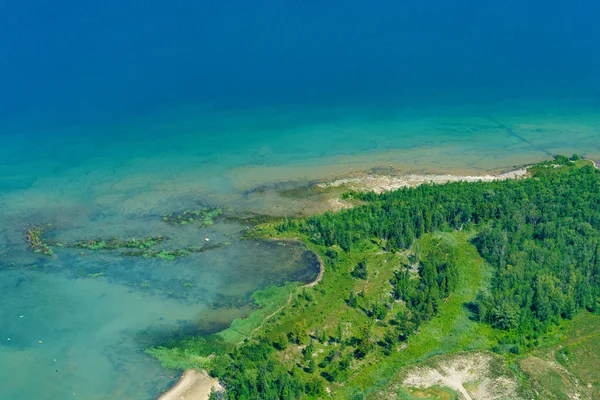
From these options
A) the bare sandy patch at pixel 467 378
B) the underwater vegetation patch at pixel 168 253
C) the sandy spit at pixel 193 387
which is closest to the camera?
the bare sandy patch at pixel 467 378

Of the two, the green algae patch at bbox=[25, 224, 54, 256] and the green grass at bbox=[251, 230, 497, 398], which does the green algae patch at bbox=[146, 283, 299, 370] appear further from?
the green algae patch at bbox=[25, 224, 54, 256]

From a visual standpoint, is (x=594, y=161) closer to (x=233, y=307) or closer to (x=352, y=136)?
(x=352, y=136)

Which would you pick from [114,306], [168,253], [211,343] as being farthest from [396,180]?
[114,306]

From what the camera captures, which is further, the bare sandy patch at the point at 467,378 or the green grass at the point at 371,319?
the green grass at the point at 371,319

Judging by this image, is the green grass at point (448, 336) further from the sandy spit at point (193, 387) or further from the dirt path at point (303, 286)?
the dirt path at point (303, 286)

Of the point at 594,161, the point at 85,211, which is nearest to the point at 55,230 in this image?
the point at 85,211

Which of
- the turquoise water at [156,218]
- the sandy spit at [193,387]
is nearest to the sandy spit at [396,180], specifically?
the turquoise water at [156,218]

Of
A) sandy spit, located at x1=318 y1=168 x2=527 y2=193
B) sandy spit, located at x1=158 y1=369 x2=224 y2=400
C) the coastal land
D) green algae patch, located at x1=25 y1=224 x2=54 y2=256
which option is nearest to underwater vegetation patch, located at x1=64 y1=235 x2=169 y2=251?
green algae patch, located at x1=25 y1=224 x2=54 y2=256
